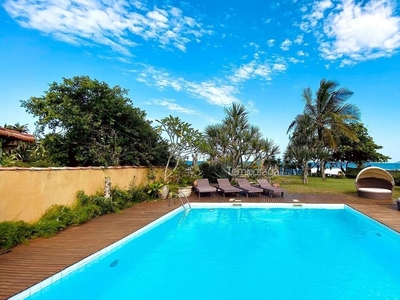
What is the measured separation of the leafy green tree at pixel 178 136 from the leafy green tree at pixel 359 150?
20.0 meters

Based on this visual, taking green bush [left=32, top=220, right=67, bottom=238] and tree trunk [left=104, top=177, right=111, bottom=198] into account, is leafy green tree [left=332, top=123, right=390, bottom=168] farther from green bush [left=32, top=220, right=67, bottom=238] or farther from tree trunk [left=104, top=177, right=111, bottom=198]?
green bush [left=32, top=220, right=67, bottom=238]

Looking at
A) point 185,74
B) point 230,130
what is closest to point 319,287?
point 230,130

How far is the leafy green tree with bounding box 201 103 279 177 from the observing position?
48.2ft

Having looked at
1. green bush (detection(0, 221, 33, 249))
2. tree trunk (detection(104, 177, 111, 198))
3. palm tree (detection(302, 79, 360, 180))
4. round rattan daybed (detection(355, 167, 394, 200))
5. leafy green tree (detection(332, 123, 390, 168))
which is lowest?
green bush (detection(0, 221, 33, 249))

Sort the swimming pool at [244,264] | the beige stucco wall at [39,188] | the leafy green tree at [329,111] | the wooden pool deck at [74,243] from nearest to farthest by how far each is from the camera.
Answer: the wooden pool deck at [74,243]
the swimming pool at [244,264]
the beige stucco wall at [39,188]
the leafy green tree at [329,111]

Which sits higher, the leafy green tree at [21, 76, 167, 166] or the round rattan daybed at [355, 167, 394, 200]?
the leafy green tree at [21, 76, 167, 166]

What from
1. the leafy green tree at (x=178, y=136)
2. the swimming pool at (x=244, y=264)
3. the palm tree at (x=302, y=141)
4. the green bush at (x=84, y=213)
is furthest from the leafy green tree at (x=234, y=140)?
the green bush at (x=84, y=213)

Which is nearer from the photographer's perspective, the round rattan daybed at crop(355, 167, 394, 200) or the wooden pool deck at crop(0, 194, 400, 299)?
the wooden pool deck at crop(0, 194, 400, 299)

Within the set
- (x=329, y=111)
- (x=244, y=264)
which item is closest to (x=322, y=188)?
(x=329, y=111)

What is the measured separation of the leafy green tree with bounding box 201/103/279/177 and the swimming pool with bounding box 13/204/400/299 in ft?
22.0

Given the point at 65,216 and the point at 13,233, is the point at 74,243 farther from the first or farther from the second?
the point at 65,216

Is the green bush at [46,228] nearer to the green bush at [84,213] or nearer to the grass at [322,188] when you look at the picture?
the green bush at [84,213]

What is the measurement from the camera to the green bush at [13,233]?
4.80m

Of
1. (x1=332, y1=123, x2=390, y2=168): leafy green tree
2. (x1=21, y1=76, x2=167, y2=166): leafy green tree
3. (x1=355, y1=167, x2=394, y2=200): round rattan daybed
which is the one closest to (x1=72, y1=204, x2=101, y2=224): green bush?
(x1=21, y1=76, x2=167, y2=166): leafy green tree
